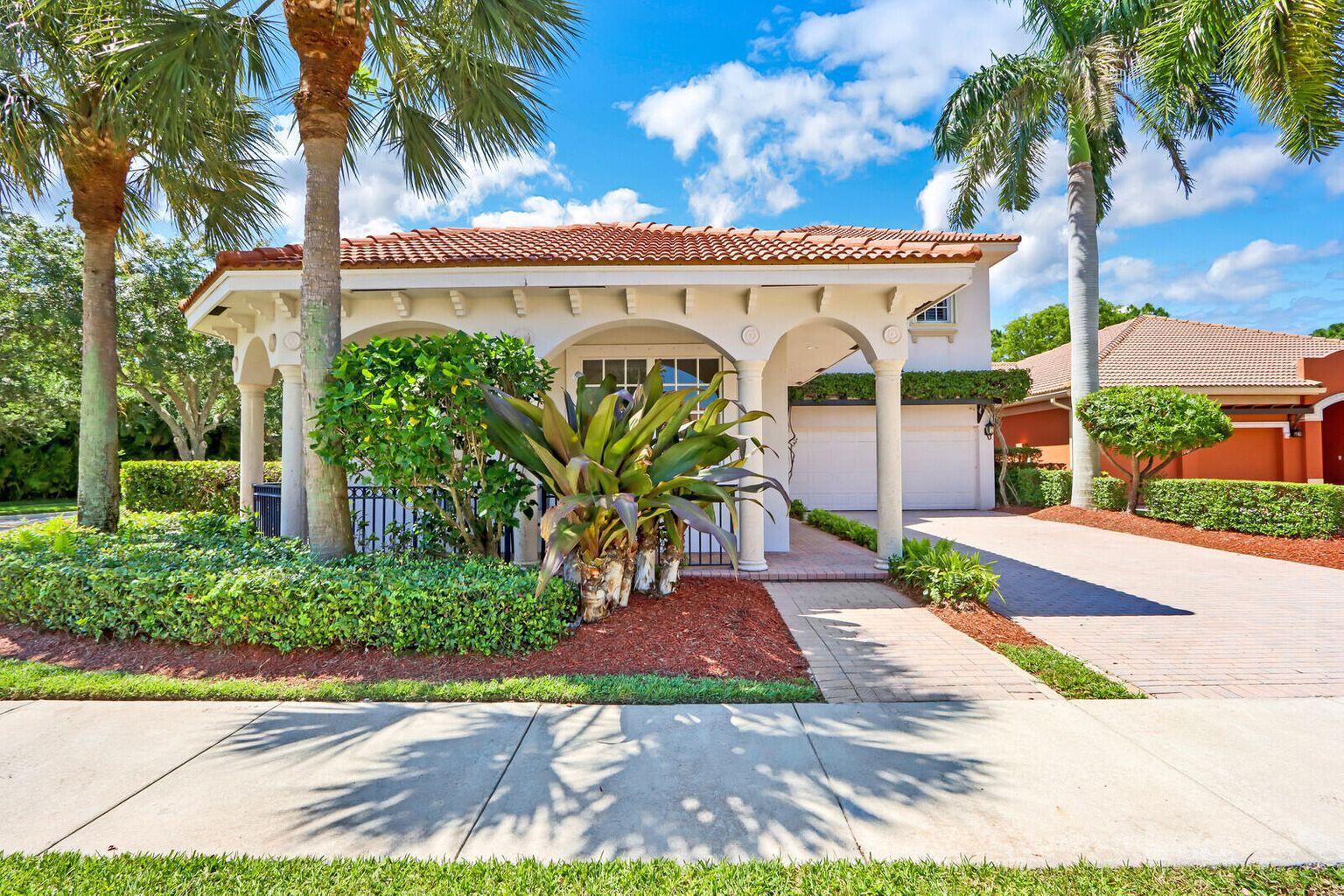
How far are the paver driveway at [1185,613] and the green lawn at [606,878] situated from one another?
2386 mm

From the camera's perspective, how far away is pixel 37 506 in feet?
66.0

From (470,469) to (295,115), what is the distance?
12.8ft

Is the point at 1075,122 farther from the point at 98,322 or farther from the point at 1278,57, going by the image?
the point at 98,322

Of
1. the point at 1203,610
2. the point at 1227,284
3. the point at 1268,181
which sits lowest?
the point at 1203,610

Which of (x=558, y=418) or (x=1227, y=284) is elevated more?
(x=1227, y=284)

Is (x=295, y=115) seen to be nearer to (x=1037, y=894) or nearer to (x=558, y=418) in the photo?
(x=558, y=418)

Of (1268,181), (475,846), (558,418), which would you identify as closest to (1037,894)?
(475,846)

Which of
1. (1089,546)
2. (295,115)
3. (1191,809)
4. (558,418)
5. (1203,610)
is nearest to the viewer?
(1191,809)

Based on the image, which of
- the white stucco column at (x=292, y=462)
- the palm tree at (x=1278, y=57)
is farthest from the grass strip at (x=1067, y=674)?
the palm tree at (x=1278, y=57)

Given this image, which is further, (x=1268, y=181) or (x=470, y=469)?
(x=1268, y=181)

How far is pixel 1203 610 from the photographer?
20.4ft

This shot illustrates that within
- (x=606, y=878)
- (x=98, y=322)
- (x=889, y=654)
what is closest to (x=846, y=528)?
(x=889, y=654)

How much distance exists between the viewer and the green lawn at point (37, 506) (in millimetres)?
18417

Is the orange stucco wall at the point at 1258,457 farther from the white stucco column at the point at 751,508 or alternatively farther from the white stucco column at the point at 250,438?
the white stucco column at the point at 250,438
